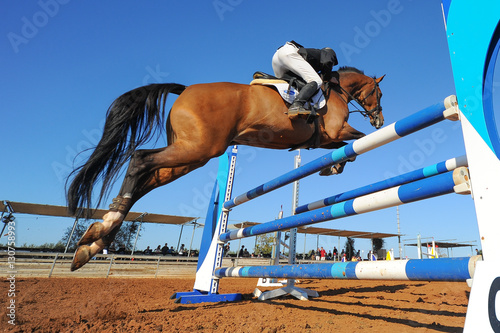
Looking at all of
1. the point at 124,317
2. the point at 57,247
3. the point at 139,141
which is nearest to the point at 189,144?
the point at 139,141

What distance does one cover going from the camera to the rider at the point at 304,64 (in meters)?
2.24

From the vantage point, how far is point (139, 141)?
2.17m

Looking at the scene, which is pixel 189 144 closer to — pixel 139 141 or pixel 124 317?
pixel 139 141

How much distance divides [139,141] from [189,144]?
491 millimetres

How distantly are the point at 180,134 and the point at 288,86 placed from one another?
3.15 feet

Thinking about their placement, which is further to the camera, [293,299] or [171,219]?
[171,219]

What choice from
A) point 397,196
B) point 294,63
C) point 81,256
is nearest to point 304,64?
point 294,63

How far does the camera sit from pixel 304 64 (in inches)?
94.3

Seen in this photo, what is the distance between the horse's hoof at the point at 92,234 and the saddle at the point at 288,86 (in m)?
1.49

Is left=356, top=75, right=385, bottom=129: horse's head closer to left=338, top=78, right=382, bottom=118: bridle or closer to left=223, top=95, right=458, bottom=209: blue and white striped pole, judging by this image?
left=338, top=78, right=382, bottom=118: bridle

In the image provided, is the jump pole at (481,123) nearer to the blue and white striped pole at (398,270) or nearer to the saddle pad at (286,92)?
the blue and white striped pole at (398,270)

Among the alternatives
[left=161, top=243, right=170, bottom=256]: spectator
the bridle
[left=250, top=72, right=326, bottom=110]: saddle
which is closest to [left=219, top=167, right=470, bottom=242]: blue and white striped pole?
[left=250, top=72, right=326, bottom=110]: saddle

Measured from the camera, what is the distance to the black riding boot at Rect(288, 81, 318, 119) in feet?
7.06

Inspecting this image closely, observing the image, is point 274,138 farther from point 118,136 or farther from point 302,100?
point 118,136
